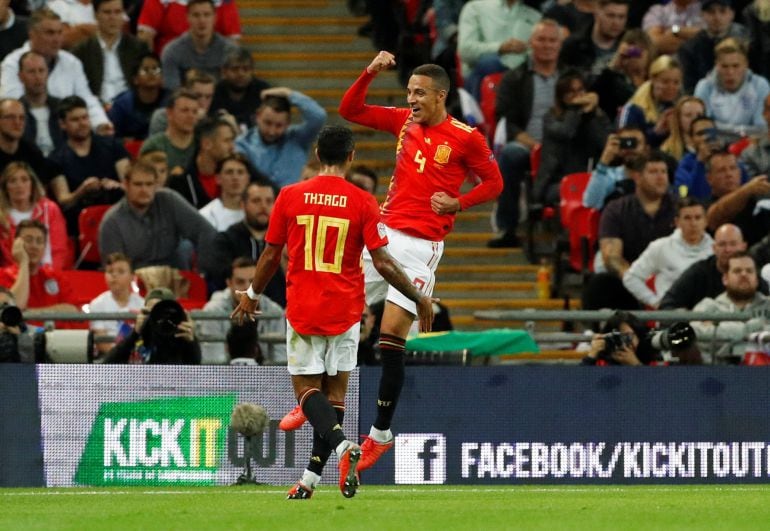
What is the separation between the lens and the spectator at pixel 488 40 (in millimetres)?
19859

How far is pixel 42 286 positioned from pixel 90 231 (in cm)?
148

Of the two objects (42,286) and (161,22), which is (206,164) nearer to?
(42,286)

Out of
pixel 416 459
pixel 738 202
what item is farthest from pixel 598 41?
pixel 416 459

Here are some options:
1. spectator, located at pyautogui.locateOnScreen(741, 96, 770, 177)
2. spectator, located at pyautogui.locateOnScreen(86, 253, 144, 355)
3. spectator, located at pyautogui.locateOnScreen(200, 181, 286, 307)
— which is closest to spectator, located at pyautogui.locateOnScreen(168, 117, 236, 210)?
spectator, located at pyautogui.locateOnScreen(200, 181, 286, 307)

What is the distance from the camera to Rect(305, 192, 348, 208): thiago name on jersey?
1075 cm

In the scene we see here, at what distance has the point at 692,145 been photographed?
18.3 meters

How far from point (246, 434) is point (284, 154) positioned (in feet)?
19.6

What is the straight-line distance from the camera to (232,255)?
1638 cm

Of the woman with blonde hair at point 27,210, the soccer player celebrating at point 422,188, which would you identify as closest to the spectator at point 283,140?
the woman with blonde hair at point 27,210

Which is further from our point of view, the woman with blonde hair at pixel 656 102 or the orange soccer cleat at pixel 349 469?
the woman with blonde hair at pixel 656 102

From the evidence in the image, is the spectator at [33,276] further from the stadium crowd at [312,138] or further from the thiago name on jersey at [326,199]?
the thiago name on jersey at [326,199]

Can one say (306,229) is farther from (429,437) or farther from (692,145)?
(692,145)

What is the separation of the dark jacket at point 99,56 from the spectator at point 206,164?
65.9 inches

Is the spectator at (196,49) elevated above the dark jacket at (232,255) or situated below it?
above
